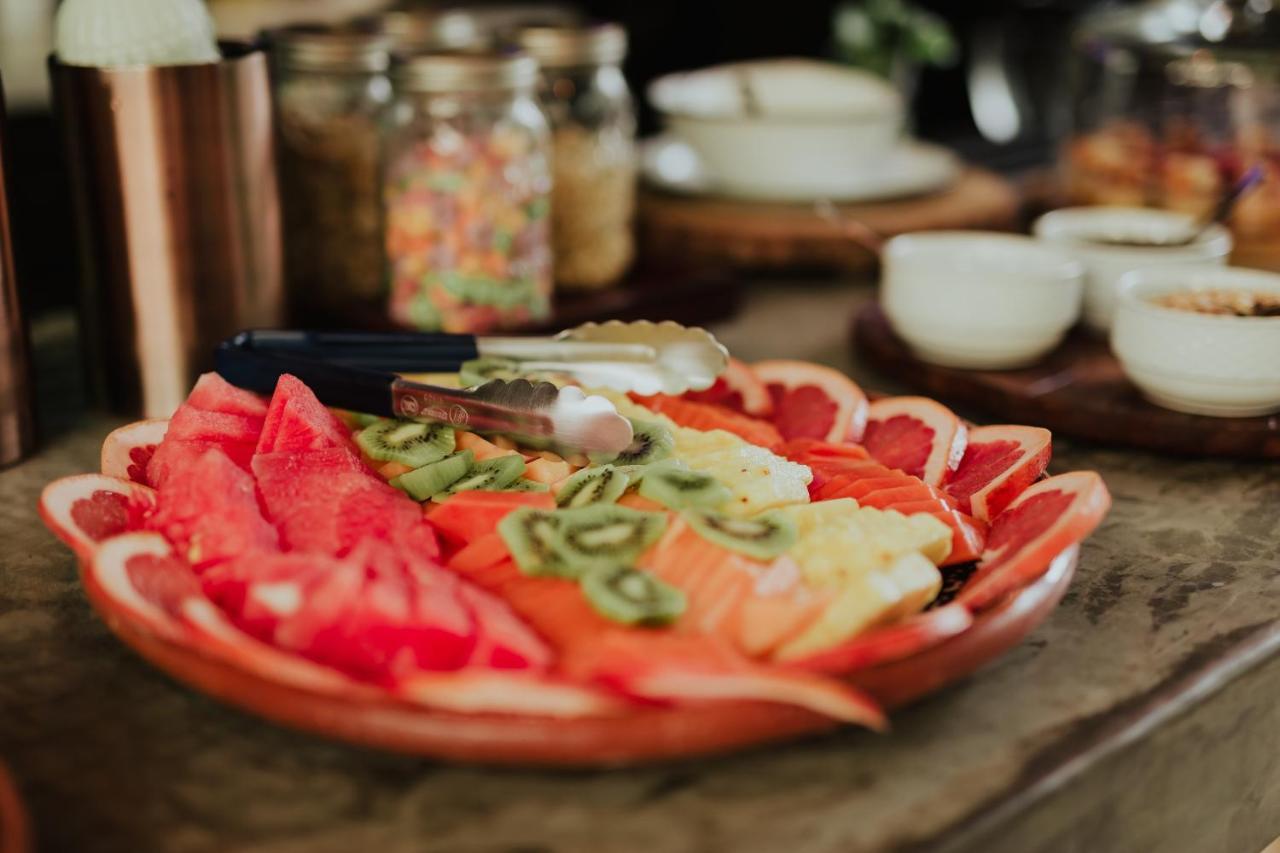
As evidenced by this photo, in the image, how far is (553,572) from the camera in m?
0.94

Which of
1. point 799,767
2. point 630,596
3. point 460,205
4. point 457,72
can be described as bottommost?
point 799,767

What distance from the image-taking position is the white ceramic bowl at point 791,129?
7.32 ft

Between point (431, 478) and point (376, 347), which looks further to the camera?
point (376, 347)

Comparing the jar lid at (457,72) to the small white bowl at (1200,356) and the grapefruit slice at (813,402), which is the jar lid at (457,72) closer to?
the grapefruit slice at (813,402)

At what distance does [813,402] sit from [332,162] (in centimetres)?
80

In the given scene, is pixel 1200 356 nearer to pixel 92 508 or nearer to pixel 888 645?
pixel 888 645

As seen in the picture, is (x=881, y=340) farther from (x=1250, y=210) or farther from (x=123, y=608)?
(x=123, y=608)

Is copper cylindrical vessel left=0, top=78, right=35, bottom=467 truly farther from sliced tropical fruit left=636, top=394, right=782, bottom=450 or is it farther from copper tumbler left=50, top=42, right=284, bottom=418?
sliced tropical fruit left=636, top=394, right=782, bottom=450

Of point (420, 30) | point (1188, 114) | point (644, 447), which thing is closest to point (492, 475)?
point (644, 447)

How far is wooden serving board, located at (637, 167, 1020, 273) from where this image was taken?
217 centimetres

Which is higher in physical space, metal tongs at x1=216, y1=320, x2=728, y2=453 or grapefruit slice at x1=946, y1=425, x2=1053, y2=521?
metal tongs at x1=216, y1=320, x2=728, y2=453

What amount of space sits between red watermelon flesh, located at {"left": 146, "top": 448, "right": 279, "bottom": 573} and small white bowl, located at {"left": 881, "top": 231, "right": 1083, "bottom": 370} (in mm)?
920

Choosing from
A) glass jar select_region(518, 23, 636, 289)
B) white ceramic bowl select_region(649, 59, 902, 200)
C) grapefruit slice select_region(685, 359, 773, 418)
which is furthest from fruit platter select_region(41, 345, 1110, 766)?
white ceramic bowl select_region(649, 59, 902, 200)

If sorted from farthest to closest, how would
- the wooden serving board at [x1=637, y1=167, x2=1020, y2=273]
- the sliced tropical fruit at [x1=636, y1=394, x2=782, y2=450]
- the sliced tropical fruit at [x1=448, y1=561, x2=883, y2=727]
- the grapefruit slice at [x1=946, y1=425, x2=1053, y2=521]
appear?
1. the wooden serving board at [x1=637, y1=167, x2=1020, y2=273]
2. the sliced tropical fruit at [x1=636, y1=394, x2=782, y2=450]
3. the grapefruit slice at [x1=946, y1=425, x2=1053, y2=521]
4. the sliced tropical fruit at [x1=448, y1=561, x2=883, y2=727]
